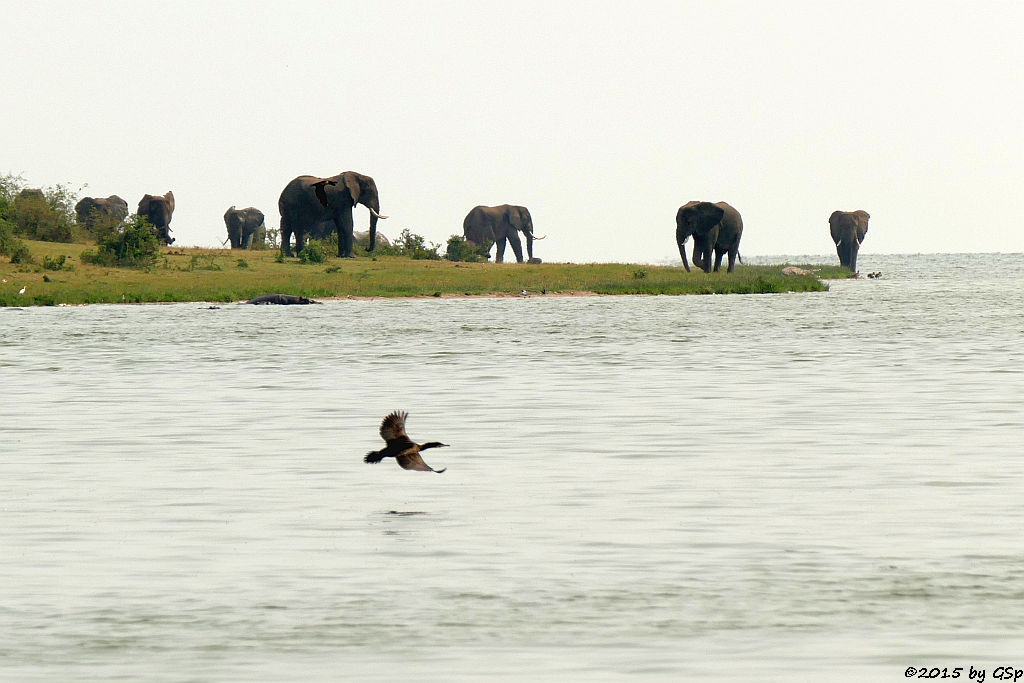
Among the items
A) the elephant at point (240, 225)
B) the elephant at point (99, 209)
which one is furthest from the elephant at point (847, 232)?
the elephant at point (99, 209)

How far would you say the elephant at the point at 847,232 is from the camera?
108 meters

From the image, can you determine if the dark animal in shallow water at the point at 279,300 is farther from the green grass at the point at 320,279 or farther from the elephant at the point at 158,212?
the elephant at the point at 158,212

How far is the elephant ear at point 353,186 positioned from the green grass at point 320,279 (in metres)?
3.24

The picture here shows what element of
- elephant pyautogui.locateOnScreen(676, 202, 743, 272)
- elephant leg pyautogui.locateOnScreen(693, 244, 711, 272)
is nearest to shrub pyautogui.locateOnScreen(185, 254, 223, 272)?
elephant pyautogui.locateOnScreen(676, 202, 743, 272)

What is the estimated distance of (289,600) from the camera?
10852 millimetres

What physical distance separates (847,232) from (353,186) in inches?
1525

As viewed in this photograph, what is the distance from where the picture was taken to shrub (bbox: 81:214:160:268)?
66.6 metres

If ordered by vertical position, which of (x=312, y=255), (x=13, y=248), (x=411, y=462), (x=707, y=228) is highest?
(x=707, y=228)

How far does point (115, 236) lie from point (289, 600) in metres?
58.7

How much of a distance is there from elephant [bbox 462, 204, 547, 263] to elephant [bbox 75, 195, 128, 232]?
20894 mm

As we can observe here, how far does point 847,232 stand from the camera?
108000mm

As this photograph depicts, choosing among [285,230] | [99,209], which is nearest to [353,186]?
[285,230]

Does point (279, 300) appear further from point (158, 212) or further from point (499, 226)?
point (499, 226)

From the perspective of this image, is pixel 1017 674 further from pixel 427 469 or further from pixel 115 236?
pixel 115 236
